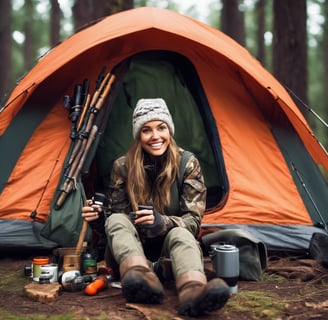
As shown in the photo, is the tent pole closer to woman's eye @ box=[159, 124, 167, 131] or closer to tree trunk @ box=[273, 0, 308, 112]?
woman's eye @ box=[159, 124, 167, 131]

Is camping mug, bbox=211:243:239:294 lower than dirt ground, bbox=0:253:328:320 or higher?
higher

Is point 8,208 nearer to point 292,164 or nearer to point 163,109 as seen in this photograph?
point 163,109

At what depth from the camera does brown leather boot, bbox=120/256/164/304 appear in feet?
7.82

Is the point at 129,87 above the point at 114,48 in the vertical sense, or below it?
below

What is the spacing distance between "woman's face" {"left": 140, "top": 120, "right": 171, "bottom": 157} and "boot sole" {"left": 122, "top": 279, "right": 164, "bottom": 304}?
3.04 feet

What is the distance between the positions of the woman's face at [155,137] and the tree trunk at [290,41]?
4.38 meters

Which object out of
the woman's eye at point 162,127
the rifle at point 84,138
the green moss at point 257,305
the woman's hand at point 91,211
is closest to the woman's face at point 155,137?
the woman's eye at point 162,127

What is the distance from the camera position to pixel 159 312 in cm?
246

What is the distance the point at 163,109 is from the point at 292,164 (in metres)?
1.44

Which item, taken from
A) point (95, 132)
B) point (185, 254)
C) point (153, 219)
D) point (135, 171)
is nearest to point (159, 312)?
point (185, 254)

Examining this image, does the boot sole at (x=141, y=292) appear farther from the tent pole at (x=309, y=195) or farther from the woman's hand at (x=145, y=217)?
the tent pole at (x=309, y=195)

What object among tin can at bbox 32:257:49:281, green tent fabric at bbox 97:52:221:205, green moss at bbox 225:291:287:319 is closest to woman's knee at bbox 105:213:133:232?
tin can at bbox 32:257:49:281

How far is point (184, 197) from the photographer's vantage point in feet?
10.0

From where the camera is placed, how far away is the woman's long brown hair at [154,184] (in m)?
3.06
